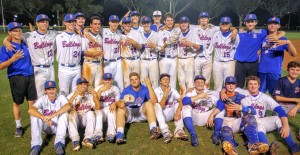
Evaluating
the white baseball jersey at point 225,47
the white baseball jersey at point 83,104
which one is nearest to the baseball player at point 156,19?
the white baseball jersey at point 225,47

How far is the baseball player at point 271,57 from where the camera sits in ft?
21.7

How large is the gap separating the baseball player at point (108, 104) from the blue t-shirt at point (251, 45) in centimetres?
332

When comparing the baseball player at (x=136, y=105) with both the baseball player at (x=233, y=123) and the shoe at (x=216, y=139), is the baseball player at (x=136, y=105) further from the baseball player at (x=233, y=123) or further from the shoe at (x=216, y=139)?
the baseball player at (x=233, y=123)

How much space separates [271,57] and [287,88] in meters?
0.98

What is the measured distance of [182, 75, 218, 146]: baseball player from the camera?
566 centimetres

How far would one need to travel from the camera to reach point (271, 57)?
6.79m

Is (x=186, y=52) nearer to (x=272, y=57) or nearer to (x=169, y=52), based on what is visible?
(x=169, y=52)

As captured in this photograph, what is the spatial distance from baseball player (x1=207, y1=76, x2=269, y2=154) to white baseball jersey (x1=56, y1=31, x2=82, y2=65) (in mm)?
3456

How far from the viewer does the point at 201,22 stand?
767 centimetres

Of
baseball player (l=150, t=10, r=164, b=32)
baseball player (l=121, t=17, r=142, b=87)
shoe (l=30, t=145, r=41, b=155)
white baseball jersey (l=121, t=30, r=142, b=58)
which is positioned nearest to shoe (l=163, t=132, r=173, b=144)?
shoe (l=30, t=145, r=41, b=155)

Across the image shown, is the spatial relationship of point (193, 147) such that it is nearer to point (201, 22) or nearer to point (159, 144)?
point (159, 144)

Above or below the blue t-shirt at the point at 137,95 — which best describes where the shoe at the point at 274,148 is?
below

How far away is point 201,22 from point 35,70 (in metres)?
4.47

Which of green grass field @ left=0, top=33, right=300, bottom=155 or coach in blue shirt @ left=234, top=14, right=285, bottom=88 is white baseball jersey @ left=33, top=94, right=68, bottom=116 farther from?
coach in blue shirt @ left=234, top=14, right=285, bottom=88
